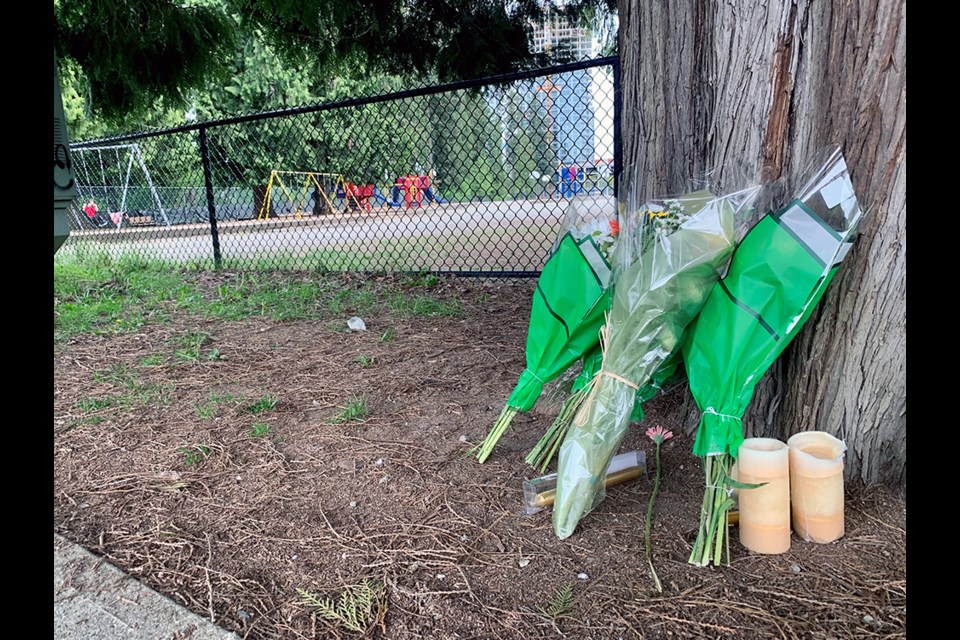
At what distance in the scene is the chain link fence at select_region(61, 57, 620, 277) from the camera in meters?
5.18

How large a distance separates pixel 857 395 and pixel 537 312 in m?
0.98

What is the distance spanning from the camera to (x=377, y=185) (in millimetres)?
17484

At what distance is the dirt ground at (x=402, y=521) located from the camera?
1426mm

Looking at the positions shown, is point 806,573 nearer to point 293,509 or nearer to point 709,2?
point 293,509

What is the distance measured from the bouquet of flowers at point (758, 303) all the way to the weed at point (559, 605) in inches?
13.6

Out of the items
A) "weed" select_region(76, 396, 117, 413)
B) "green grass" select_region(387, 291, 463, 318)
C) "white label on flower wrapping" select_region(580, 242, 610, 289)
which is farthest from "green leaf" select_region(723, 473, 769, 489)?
"green grass" select_region(387, 291, 463, 318)

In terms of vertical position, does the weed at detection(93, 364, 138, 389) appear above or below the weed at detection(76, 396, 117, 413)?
above

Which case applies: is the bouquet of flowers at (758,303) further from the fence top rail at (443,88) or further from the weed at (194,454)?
the fence top rail at (443,88)

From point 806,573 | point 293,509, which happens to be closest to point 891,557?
point 806,573

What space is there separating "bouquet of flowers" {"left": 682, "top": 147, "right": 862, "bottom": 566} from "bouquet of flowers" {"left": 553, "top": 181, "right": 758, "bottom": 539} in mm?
76

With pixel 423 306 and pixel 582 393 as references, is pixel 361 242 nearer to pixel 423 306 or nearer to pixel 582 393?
pixel 423 306

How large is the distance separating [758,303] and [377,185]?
55.0 feet

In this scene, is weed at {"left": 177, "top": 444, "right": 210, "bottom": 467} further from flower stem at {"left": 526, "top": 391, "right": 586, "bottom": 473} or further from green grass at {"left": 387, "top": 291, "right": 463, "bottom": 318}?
green grass at {"left": 387, "top": 291, "right": 463, "bottom": 318}

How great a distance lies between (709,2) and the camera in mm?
1946
